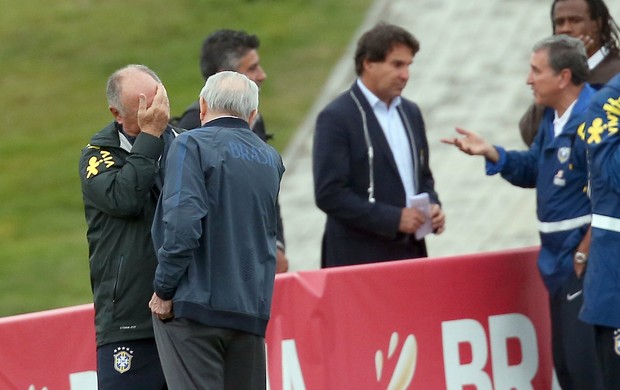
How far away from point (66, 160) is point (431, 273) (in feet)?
27.1

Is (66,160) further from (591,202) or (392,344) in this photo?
(591,202)

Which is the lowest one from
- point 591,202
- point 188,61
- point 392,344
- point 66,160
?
point 392,344

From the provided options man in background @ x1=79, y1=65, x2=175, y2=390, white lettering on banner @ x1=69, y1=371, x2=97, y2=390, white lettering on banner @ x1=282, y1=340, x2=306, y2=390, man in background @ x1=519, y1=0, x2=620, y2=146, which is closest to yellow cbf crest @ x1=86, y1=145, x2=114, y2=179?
man in background @ x1=79, y1=65, x2=175, y2=390

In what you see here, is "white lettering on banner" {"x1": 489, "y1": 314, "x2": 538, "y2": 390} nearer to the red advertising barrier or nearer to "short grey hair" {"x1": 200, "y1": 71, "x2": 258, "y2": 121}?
the red advertising barrier

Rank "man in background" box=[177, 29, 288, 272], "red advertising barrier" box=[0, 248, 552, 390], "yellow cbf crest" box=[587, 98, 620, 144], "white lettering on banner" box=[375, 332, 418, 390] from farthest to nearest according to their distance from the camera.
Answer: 1. "man in background" box=[177, 29, 288, 272]
2. "white lettering on banner" box=[375, 332, 418, 390]
3. "red advertising barrier" box=[0, 248, 552, 390]
4. "yellow cbf crest" box=[587, 98, 620, 144]

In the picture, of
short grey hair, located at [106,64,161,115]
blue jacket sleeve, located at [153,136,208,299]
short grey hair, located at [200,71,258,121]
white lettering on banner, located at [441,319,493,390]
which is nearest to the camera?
blue jacket sleeve, located at [153,136,208,299]

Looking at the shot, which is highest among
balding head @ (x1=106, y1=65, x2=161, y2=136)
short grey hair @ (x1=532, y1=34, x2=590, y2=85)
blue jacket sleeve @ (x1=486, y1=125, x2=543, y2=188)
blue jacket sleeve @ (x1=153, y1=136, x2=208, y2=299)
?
short grey hair @ (x1=532, y1=34, x2=590, y2=85)

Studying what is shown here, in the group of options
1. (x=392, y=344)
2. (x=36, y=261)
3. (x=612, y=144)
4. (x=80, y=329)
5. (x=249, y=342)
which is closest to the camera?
(x=249, y=342)

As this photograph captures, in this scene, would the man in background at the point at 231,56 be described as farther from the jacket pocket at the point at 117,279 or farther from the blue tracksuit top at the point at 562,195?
the jacket pocket at the point at 117,279

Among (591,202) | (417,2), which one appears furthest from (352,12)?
(591,202)

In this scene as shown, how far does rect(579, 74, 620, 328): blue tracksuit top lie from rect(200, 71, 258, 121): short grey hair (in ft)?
5.61

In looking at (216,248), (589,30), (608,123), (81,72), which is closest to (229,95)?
(216,248)

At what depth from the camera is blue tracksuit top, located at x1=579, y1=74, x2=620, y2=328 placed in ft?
21.4

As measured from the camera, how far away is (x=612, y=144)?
654 cm
